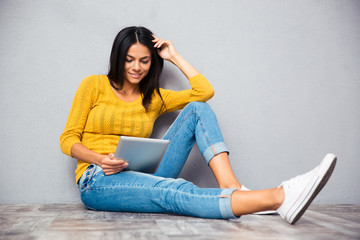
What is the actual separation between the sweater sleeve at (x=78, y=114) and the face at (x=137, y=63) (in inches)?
7.8

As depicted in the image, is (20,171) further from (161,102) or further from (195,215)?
(195,215)

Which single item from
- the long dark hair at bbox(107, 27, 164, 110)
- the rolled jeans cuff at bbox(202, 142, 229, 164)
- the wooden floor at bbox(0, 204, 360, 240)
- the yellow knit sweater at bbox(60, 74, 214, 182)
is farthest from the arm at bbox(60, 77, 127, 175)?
the rolled jeans cuff at bbox(202, 142, 229, 164)

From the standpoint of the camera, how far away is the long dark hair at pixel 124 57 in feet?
6.07

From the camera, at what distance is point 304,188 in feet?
4.07

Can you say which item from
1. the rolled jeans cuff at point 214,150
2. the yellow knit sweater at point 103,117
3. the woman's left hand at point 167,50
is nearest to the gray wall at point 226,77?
the woman's left hand at point 167,50

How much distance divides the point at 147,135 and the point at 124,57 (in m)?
0.44

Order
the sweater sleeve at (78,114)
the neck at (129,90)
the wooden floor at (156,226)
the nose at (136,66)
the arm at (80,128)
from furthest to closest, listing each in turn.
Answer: the neck at (129,90), the nose at (136,66), the sweater sleeve at (78,114), the arm at (80,128), the wooden floor at (156,226)

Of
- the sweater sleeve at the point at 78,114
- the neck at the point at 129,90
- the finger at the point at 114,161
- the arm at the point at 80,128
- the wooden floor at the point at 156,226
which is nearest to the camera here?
the wooden floor at the point at 156,226

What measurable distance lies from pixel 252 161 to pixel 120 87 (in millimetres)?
970

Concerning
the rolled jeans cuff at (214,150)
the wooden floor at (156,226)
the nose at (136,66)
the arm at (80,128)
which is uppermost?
the nose at (136,66)

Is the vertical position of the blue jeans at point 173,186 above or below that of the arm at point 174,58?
below

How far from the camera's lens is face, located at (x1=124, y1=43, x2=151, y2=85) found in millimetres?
1853

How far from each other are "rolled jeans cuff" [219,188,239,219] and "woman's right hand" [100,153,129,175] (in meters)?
0.45

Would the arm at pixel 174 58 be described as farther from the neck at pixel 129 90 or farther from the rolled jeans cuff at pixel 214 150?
the rolled jeans cuff at pixel 214 150
